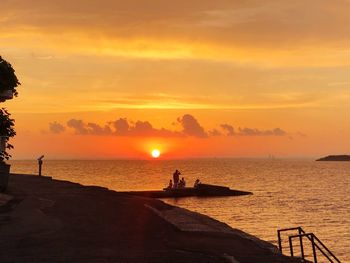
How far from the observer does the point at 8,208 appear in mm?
23719

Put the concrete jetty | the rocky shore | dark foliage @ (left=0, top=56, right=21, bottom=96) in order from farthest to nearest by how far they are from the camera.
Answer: the concrete jetty
dark foliage @ (left=0, top=56, right=21, bottom=96)
the rocky shore

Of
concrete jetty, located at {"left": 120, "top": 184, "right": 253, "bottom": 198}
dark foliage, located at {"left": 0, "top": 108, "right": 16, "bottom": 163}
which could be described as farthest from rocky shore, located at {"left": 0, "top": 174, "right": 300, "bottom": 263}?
concrete jetty, located at {"left": 120, "top": 184, "right": 253, "bottom": 198}

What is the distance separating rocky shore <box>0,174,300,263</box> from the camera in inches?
582

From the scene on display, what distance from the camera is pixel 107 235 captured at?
18.0m

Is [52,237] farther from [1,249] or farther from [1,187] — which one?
[1,187]

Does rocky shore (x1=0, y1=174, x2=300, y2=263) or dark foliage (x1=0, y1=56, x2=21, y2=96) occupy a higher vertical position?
dark foliage (x1=0, y1=56, x2=21, y2=96)

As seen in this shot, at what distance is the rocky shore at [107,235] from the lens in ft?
48.5

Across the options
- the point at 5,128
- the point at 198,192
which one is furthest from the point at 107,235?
the point at 198,192

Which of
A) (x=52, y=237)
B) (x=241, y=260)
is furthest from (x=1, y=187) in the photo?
(x=241, y=260)

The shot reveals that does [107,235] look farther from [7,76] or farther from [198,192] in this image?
[198,192]

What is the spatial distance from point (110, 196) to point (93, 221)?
35.0 feet

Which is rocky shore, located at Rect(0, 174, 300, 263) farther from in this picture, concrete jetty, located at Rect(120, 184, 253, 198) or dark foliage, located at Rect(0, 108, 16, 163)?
concrete jetty, located at Rect(120, 184, 253, 198)

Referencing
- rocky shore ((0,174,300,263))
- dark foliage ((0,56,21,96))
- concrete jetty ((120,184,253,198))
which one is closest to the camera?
rocky shore ((0,174,300,263))

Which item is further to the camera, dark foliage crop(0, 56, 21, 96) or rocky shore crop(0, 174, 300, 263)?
dark foliage crop(0, 56, 21, 96)
